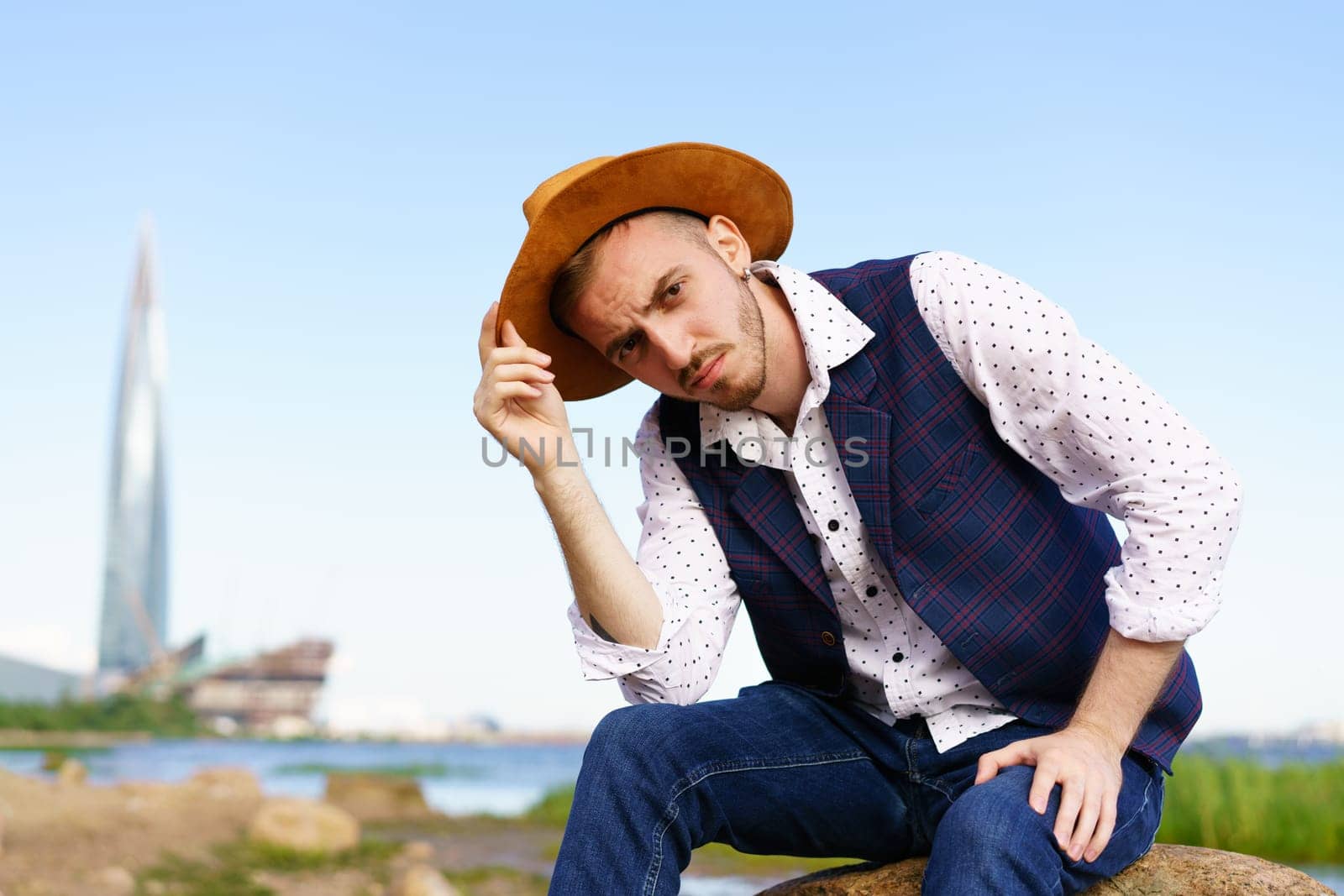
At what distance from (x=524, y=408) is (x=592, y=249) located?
0.34 metres

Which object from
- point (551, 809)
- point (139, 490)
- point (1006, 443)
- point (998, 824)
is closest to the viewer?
point (998, 824)

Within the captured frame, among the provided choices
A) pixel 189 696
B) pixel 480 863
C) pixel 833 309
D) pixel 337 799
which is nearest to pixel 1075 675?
pixel 833 309

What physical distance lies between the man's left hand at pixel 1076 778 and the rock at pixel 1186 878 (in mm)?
265

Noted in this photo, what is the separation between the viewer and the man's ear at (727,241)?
2.18 metres

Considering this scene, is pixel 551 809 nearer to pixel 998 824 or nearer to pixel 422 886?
pixel 422 886

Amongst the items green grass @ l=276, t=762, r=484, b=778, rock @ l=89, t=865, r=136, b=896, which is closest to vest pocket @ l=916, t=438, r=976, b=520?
rock @ l=89, t=865, r=136, b=896

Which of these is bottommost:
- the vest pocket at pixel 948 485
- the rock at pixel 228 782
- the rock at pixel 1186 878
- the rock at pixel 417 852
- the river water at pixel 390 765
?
the river water at pixel 390 765

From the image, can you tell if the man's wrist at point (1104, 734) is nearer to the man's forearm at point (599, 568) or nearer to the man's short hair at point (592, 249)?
the man's forearm at point (599, 568)

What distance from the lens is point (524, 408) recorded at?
198 cm

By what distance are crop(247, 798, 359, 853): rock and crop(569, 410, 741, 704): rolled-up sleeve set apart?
6285 mm

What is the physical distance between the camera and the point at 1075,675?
181 centimetres

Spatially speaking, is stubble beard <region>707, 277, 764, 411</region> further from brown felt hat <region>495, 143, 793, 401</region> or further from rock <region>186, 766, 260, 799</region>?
rock <region>186, 766, 260, 799</region>

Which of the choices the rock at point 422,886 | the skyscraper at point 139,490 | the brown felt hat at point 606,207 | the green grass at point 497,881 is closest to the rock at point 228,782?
the green grass at point 497,881

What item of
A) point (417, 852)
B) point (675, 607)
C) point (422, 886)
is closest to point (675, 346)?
point (675, 607)
